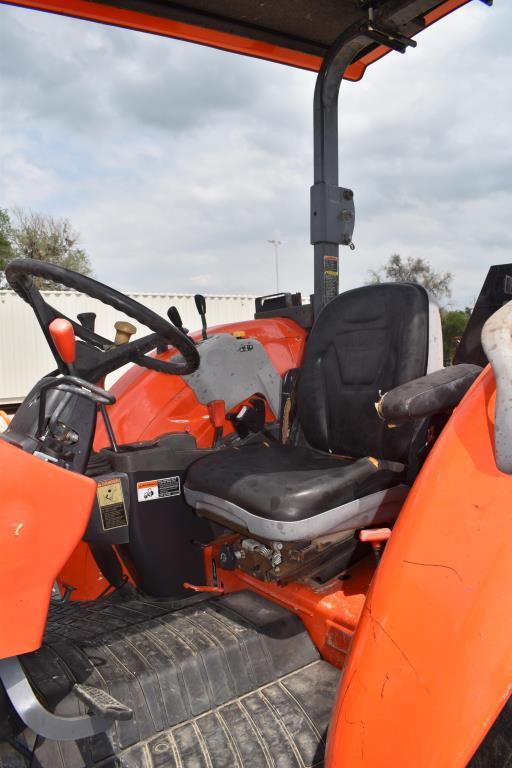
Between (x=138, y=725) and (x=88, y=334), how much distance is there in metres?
0.91

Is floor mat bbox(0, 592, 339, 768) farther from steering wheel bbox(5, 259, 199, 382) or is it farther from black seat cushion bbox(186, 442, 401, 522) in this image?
steering wheel bbox(5, 259, 199, 382)

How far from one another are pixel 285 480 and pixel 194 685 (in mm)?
552

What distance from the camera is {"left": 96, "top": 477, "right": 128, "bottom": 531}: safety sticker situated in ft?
5.79

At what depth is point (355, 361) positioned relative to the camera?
2.11 m

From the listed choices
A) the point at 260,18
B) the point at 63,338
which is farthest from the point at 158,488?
the point at 260,18

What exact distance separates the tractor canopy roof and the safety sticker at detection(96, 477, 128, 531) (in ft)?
4.69

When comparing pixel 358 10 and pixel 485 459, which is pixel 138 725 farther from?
pixel 358 10

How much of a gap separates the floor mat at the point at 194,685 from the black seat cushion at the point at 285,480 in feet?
1.06

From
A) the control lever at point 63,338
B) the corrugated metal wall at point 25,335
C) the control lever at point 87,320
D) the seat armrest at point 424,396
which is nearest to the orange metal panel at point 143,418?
the control lever at point 87,320

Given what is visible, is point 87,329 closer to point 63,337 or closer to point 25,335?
point 63,337

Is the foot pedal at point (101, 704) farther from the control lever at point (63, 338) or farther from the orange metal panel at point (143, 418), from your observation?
the orange metal panel at point (143, 418)

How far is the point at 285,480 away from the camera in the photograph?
5.46 ft

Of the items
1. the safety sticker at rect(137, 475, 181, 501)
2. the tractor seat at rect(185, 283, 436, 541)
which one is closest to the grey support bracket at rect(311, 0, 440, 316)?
the tractor seat at rect(185, 283, 436, 541)

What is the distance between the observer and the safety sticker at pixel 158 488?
1876 millimetres
